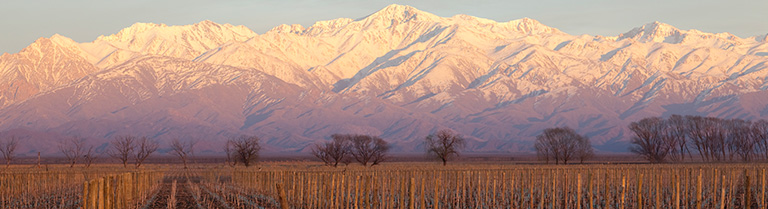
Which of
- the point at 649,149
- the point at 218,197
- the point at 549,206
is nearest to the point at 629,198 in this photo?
the point at 549,206

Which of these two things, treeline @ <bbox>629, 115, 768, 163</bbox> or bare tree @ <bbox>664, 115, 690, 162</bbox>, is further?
bare tree @ <bbox>664, 115, 690, 162</bbox>

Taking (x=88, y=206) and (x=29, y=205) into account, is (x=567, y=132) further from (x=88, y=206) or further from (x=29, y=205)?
(x=88, y=206)

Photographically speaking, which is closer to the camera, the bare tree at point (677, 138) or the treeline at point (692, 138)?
the treeline at point (692, 138)

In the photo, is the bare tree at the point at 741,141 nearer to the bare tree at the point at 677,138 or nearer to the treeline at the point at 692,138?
the treeline at the point at 692,138

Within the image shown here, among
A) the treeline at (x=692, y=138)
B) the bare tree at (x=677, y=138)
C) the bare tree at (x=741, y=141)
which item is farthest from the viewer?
the bare tree at (x=741, y=141)

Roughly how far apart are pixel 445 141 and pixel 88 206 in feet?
312

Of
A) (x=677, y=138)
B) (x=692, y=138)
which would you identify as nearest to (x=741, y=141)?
(x=677, y=138)

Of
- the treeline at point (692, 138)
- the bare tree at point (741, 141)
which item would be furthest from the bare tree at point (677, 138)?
the bare tree at point (741, 141)

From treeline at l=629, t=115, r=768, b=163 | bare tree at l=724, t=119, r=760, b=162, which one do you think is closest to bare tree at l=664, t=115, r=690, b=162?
treeline at l=629, t=115, r=768, b=163

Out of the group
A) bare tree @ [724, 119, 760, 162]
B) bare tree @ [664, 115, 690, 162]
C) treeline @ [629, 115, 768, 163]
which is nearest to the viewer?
treeline @ [629, 115, 768, 163]

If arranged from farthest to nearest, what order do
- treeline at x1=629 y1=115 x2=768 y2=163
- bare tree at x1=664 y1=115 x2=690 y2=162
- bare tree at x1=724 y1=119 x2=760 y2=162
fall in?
bare tree at x1=724 y1=119 x2=760 y2=162 < bare tree at x1=664 y1=115 x2=690 y2=162 < treeline at x1=629 y1=115 x2=768 y2=163

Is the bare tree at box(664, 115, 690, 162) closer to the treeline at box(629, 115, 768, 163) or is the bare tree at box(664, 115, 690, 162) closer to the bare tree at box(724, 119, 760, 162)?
the treeline at box(629, 115, 768, 163)

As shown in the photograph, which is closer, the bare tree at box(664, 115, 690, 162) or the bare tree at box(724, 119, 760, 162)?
the bare tree at box(664, 115, 690, 162)

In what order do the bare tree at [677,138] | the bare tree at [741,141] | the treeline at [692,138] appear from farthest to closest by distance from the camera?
the bare tree at [741,141], the bare tree at [677,138], the treeline at [692,138]
